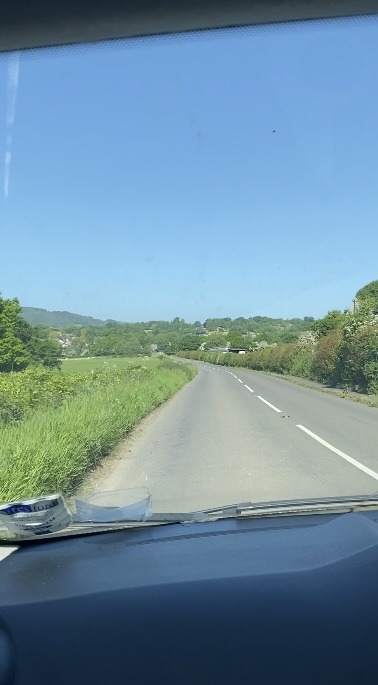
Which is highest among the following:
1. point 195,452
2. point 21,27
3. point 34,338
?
point 21,27

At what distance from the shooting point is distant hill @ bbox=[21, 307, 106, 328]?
9707 millimetres

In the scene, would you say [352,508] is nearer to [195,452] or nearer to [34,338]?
[195,452]

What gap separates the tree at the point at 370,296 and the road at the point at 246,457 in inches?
380

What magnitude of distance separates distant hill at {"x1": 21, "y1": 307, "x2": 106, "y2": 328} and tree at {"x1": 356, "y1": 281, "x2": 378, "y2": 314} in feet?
58.8

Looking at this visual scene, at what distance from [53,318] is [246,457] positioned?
12.2ft

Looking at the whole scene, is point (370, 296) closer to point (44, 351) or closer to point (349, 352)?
point (349, 352)

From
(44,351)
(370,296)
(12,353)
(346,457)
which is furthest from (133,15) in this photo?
(370,296)

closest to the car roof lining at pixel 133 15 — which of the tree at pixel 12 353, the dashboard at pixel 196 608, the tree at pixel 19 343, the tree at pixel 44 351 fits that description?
the dashboard at pixel 196 608

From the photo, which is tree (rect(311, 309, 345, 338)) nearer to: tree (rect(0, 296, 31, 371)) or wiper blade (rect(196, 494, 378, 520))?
tree (rect(0, 296, 31, 371))

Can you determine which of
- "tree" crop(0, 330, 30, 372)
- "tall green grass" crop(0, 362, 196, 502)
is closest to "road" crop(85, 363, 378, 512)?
"tall green grass" crop(0, 362, 196, 502)

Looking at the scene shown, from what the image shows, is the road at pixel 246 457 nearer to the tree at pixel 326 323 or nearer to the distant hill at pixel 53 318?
the distant hill at pixel 53 318

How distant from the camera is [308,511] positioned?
14.9 ft

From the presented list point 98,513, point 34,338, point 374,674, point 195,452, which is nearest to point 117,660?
point 374,674

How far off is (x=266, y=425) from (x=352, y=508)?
10.2 m
